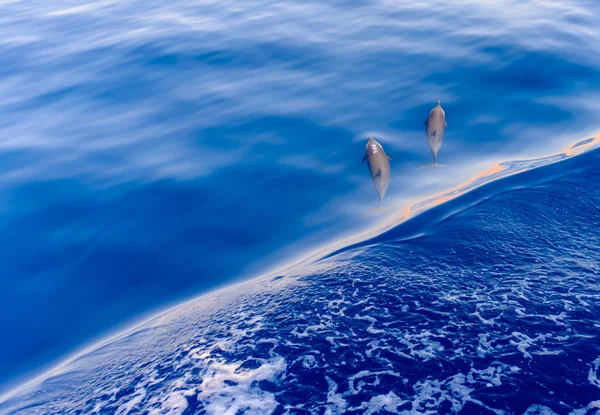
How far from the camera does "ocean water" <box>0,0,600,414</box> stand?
5762 millimetres

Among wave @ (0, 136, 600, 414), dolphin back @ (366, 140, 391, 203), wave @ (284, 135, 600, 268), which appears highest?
dolphin back @ (366, 140, 391, 203)

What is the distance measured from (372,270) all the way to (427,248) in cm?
91

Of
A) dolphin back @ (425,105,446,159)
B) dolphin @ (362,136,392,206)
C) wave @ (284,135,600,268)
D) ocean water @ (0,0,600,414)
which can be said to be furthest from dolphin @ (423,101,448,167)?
dolphin @ (362,136,392,206)

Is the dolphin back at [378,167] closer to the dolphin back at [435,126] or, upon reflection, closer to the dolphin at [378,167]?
the dolphin at [378,167]

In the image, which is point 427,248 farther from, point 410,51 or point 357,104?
point 410,51

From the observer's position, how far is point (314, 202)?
8719 mm

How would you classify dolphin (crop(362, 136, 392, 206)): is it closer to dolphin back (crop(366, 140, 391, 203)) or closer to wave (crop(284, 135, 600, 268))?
dolphin back (crop(366, 140, 391, 203))

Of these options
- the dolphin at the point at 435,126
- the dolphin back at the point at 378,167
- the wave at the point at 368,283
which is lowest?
the wave at the point at 368,283

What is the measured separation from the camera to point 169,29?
15625 millimetres

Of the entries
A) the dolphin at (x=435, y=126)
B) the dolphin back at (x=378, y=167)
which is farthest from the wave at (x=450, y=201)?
the dolphin at (x=435, y=126)

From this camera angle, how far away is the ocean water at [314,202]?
18.9 feet

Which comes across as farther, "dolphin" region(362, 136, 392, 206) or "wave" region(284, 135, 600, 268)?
"dolphin" region(362, 136, 392, 206)

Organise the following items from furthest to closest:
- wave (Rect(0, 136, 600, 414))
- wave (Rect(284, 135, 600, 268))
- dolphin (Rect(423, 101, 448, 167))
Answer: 1. dolphin (Rect(423, 101, 448, 167))
2. wave (Rect(284, 135, 600, 268))
3. wave (Rect(0, 136, 600, 414))

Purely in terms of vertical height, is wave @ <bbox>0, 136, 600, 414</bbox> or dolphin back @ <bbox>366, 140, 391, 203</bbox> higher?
dolphin back @ <bbox>366, 140, 391, 203</bbox>
